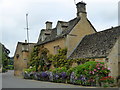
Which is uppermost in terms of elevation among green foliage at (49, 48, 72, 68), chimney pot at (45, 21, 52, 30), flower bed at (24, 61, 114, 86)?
chimney pot at (45, 21, 52, 30)

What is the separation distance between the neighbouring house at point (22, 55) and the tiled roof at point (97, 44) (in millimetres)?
13915

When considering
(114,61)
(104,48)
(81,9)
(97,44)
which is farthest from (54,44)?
(114,61)

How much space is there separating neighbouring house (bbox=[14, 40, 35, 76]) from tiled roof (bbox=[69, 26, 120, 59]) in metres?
13.9

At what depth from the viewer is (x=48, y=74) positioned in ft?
76.6

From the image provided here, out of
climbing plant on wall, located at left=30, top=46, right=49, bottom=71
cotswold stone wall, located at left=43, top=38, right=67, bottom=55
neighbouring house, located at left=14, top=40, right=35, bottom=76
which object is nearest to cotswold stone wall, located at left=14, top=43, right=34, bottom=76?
neighbouring house, located at left=14, top=40, right=35, bottom=76

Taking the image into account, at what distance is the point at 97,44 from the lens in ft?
72.8

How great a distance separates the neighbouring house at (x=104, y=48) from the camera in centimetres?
1892

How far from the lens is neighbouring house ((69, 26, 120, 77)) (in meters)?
18.9

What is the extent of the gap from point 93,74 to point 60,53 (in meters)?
9.37

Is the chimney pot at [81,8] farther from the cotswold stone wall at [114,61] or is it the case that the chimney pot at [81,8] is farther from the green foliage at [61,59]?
the cotswold stone wall at [114,61]

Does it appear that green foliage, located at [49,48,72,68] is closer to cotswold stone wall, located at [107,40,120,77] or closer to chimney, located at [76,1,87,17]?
chimney, located at [76,1,87,17]

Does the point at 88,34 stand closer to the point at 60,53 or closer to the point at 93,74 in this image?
the point at 60,53

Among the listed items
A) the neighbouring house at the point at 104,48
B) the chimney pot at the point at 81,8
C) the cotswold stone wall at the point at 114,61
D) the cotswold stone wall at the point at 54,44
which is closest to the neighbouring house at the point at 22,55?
the cotswold stone wall at the point at 54,44

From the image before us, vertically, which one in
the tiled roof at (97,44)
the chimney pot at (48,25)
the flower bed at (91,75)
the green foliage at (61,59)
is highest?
the chimney pot at (48,25)
